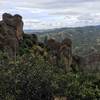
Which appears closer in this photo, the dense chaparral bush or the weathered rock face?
the dense chaparral bush

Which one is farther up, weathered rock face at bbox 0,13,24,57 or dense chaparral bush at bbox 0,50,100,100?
weathered rock face at bbox 0,13,24,57

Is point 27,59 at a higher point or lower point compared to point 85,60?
higher

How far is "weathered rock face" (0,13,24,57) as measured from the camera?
85.8m

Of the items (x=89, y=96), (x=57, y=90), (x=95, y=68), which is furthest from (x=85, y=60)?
(x=57, y=90)

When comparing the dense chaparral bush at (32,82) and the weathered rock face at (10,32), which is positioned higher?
the weathered rock face at (10,32)

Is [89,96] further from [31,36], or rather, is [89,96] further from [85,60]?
[31,36]

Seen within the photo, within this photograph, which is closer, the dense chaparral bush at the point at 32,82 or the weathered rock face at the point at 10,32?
the dense chaparral bush at the point at 32,82

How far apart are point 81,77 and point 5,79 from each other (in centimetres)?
3120

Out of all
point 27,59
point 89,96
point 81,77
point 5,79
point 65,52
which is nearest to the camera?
point 5,79

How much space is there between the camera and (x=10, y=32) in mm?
92562

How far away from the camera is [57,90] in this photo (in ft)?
204

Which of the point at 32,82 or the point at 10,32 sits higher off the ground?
the point at 10,32

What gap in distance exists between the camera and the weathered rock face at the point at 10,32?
3377 inches

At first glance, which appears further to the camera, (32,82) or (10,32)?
(10,32)
